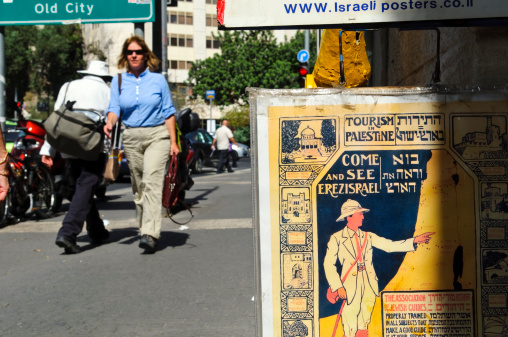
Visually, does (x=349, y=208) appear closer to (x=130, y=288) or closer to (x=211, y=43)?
(x=130, y=288)

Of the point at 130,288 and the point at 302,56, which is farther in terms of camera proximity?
the point at 302,56

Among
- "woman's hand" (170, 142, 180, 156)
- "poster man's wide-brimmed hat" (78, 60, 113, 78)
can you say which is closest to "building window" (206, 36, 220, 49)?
"poster man's wide-brimmed hat" (78, 60, 113, 78)

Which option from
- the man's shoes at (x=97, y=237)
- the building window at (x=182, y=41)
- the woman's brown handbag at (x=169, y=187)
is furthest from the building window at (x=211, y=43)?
the man's shoes at (x=97, y=237)

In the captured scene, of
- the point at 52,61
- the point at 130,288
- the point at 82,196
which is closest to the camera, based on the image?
the point at 130,288

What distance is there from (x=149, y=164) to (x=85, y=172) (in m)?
0.74

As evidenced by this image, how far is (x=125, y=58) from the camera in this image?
714 centimetres

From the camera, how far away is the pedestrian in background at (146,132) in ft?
22.5

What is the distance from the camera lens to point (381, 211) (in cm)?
247

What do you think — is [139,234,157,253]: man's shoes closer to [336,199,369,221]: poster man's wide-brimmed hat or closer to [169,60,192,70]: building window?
[336,199,369,221]: poster man's wide-brimmed hat

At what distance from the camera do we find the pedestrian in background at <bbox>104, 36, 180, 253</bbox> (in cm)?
684

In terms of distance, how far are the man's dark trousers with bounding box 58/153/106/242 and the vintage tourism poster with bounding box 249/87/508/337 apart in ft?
15.6

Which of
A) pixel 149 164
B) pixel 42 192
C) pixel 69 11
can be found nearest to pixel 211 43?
pixel 69 11

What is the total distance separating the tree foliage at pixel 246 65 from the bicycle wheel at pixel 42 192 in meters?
55.3

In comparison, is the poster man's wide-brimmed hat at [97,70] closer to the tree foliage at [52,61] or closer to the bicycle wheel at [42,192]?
the bicycle wheel at [42,192]
